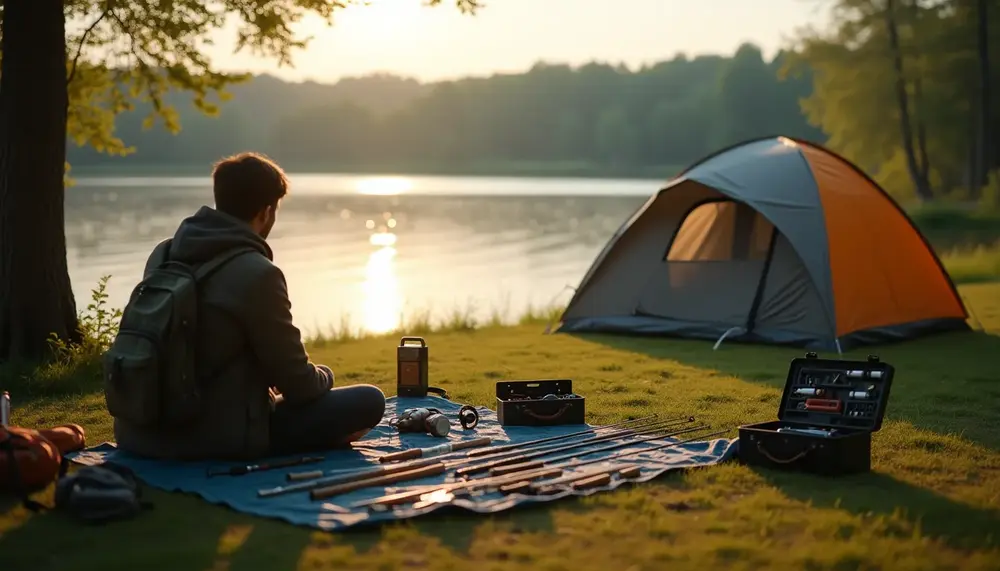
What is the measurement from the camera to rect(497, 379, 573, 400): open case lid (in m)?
5.76

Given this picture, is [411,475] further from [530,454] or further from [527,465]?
[530,454]

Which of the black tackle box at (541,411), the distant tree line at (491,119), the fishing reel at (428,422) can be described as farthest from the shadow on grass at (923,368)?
the distant tree line at (491,119)

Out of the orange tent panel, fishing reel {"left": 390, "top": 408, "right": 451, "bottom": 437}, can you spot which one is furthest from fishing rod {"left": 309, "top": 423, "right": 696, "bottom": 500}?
the orange tent panel

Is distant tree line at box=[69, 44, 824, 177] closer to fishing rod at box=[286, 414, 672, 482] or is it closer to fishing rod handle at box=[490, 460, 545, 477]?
fishing rod at box=[286, 414, 672, 482]

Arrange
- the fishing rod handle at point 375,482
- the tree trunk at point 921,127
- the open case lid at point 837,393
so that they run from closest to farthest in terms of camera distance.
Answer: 1. the fishing rod handle at point 375,482
2. the open case lid at point 837,393
3. the tree trunk at point 921,127

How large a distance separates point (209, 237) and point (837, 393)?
2907mm

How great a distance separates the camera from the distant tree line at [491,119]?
80.1 meters

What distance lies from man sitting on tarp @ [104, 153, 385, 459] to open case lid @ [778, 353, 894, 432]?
223 centimetres

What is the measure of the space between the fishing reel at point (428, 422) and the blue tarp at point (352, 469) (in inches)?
1.6

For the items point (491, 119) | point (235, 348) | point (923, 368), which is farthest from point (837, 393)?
point (491, 119)

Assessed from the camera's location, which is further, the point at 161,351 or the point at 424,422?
the point at 424,422

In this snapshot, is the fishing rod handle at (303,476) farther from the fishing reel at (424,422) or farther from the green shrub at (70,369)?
the green shrub at (70,369)

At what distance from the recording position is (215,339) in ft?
13.7

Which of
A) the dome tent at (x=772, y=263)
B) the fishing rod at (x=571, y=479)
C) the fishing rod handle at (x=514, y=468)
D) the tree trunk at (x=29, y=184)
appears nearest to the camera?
the fishing rod at (x=571, y=479)
